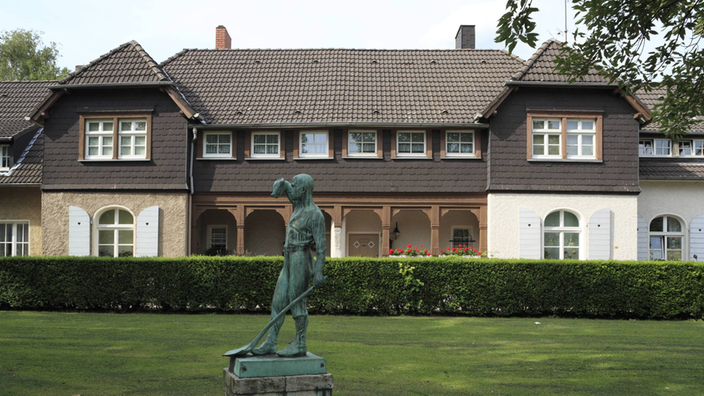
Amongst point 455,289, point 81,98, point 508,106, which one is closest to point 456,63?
point 508,106

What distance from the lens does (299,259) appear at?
24.4ft

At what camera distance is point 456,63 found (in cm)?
2508

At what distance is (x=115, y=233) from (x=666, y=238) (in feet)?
64.0

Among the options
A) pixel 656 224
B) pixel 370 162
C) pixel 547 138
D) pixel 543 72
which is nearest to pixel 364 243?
pixel 370 162

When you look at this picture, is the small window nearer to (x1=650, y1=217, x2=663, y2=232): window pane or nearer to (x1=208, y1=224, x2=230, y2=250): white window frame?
(x1=208, y1=224, x2=230, y2=250): white window frame

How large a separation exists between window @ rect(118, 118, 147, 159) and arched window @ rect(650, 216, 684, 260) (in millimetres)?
18318

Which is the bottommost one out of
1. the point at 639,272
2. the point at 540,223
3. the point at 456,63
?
the point at 639,272

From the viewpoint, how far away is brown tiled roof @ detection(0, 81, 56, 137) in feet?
78.4

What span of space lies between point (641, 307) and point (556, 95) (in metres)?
7.63

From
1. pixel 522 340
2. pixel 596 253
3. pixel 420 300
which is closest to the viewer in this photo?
pixel 522 340

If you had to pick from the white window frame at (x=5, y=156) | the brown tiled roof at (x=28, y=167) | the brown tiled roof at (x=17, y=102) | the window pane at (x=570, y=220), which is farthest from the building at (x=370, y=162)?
the brown tiled roof at (x=17, y=102)

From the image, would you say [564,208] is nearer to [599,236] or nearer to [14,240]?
[599,236]

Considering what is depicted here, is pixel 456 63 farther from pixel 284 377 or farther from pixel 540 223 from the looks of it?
pixel 284 377

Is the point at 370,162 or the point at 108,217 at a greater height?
the point at 370,162
